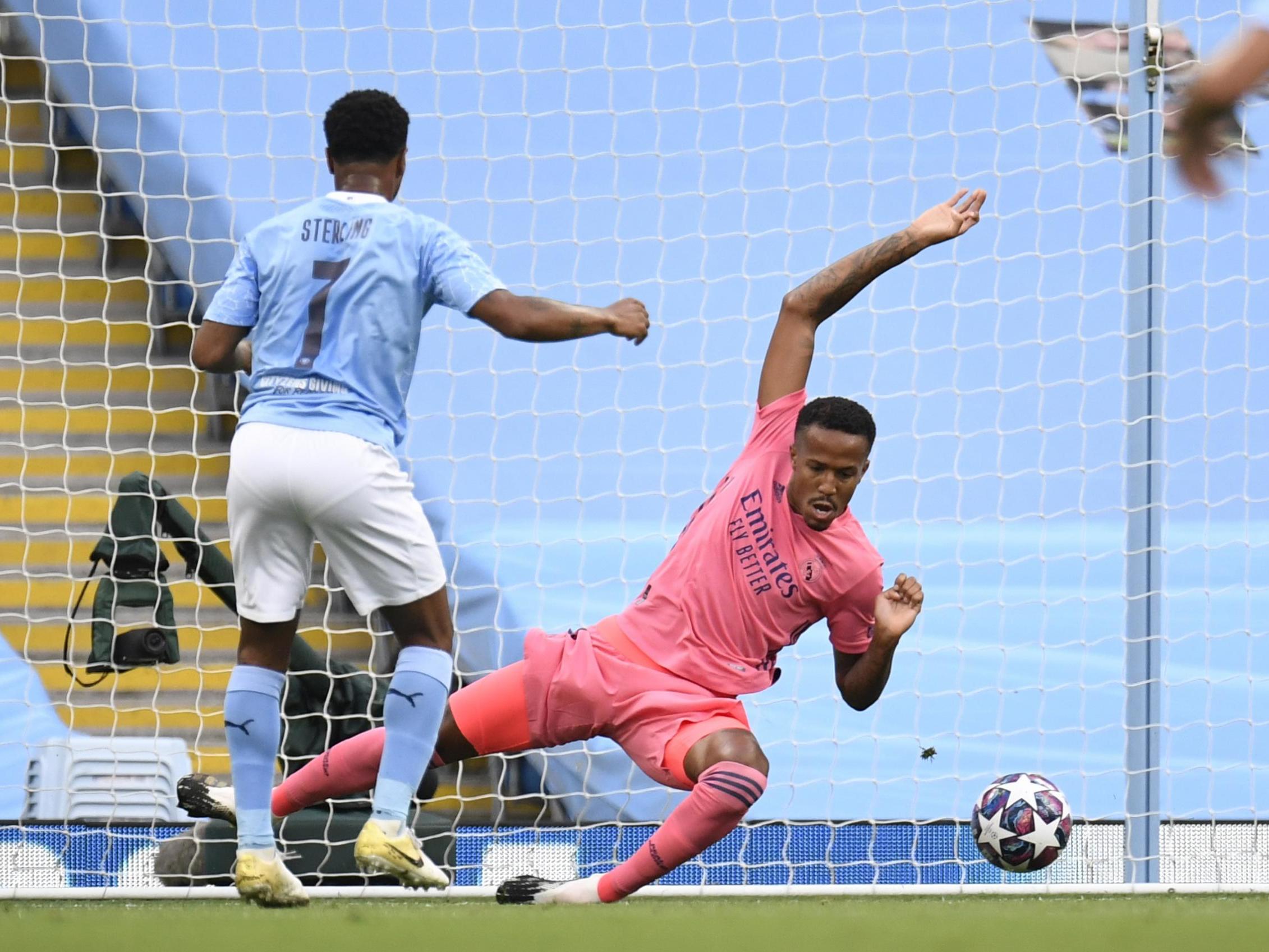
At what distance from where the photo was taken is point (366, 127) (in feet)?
11.1

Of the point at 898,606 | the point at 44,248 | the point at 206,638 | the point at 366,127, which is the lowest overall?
the point at 206,638

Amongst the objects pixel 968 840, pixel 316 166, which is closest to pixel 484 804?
pixel 968 840

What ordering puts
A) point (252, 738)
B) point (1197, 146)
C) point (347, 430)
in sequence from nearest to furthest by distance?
point (347, 430)
point (252, 738)
point (1197, 146)

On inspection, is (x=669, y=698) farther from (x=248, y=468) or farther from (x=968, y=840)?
(x=968, y=840)

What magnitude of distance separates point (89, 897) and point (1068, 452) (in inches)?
143

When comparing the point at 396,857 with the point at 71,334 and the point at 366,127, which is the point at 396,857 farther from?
the point at 71,334

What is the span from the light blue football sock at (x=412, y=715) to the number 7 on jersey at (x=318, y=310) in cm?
66

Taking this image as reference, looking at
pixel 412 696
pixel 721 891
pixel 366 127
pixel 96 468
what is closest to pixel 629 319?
pixel 366 127

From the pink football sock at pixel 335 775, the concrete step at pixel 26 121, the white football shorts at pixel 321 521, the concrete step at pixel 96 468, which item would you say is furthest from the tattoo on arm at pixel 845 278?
the concrete step at pixel 26 121

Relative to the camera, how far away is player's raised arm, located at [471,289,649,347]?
10.7 feet

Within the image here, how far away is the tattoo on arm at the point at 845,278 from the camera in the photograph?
13.1ft

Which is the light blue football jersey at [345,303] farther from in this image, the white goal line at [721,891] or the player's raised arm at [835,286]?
the white goal line at [721,891]

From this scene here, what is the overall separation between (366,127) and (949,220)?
150cm

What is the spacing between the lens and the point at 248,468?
324 centimetres
